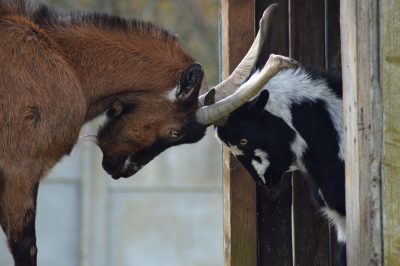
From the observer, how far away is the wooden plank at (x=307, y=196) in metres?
6.55

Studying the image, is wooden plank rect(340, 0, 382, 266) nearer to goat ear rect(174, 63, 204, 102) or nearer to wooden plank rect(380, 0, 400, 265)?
wooden plank rect(380, 0, 400, 265)

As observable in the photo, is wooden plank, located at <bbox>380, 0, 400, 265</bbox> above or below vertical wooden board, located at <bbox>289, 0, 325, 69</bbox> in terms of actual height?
below

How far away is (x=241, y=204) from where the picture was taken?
6445 mm

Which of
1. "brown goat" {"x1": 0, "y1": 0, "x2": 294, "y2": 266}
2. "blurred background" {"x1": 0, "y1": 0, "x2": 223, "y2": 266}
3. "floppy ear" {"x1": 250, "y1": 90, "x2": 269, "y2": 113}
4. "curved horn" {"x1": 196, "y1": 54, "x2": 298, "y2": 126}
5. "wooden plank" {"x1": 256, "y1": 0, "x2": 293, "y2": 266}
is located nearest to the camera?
"curved horn" {"x1": 196, "y1": 54, "x2": 298, "y2": 126}

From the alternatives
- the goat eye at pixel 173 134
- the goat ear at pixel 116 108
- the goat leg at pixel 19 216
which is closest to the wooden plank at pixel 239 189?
the goat eye at pixel 173 134

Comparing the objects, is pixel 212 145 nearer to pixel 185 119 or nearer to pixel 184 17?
pixel 184 17

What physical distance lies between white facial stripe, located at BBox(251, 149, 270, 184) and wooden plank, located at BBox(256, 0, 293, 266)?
11.6 inches

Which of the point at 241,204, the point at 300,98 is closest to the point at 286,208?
the point at 241,204

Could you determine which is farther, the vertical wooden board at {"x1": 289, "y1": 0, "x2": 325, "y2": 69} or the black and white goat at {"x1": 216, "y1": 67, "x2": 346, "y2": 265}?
the vertical wooden board at {"x1": 289, "y1": 0, "x2": 325, "y2": 69}

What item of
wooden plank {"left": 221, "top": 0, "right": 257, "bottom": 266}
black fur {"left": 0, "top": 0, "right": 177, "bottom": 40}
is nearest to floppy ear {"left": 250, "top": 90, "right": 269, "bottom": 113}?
wooden plank {"left": 221, "top": 0, "right": 257, "bottom": 266}

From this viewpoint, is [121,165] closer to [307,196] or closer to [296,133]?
[296,133]

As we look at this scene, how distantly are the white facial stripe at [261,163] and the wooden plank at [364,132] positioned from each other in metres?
2.24

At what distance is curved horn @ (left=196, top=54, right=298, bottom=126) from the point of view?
225 inches

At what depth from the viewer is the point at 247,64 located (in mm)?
6176
